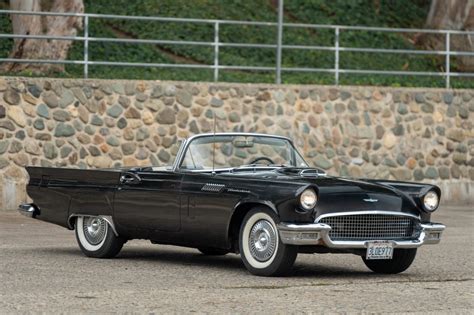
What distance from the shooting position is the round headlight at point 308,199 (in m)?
10.8

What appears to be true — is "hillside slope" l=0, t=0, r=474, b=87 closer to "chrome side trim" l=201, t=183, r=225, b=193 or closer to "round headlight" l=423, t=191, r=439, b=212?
"chrome side trim" l=201, t=183, r=225, b=193

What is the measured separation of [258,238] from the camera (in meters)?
11.2

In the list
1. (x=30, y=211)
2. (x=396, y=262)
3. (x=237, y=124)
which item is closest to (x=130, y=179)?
(x=30, y=211)

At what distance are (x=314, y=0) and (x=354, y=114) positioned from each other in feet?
28.0

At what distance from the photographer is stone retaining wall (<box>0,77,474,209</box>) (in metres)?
19.9

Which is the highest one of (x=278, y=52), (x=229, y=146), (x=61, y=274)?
(x=278, y=52)

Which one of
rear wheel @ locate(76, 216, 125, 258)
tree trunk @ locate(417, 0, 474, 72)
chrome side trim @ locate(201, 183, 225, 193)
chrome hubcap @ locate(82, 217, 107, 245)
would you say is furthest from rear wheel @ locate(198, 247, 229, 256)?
tree trunk @ locate(417, 0, 474, 72)

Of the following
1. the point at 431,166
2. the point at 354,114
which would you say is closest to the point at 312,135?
the point at 354,114

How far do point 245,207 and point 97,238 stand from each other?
211 cm

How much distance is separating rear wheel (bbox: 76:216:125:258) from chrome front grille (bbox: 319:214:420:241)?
2627mm

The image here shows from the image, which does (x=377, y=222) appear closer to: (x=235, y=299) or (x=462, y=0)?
(x=235, y=299)

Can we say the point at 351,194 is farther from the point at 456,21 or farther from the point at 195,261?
the point at 456,21

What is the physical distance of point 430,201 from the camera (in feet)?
38.5

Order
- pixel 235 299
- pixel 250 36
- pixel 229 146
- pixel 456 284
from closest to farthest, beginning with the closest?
pixel 235 299 → pixel 456 284 → pixel 229 146 → pixel 250 36
